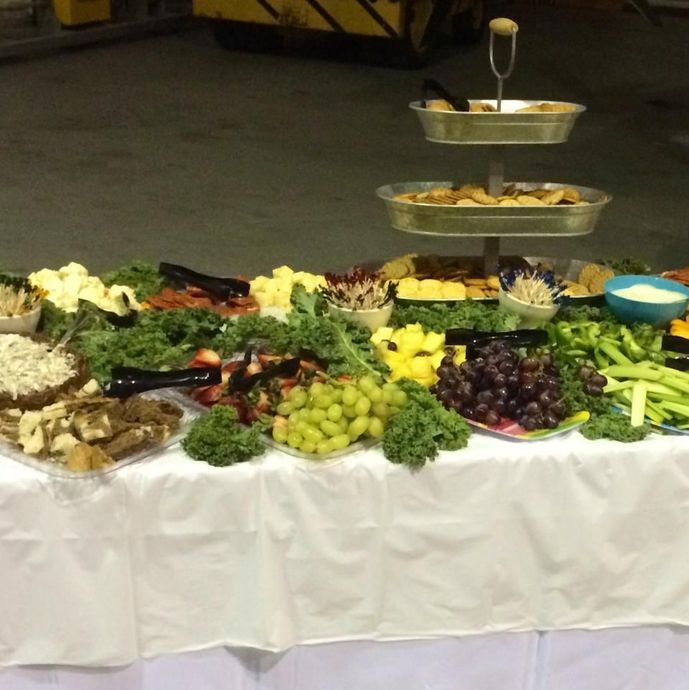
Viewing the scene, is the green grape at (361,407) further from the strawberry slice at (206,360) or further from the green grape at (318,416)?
the strawberry slice at (206,360)

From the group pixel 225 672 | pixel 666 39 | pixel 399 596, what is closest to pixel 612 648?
pixel 399 596

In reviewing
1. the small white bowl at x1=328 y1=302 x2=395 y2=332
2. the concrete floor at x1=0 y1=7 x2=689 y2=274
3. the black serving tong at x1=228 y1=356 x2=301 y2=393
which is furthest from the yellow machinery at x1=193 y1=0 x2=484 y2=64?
the black serving tong at x1=228 y1=356 x2=301 y2=393

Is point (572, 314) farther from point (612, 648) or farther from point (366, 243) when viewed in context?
point (366, 243)

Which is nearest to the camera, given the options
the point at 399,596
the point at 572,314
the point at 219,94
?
the point at 399,596

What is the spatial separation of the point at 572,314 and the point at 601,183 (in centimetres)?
518

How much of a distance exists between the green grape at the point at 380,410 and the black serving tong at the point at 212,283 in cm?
73

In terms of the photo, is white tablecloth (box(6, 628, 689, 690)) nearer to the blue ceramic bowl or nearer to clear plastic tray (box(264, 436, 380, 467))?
clear plastic tray (box(264, 436, 380, 467))

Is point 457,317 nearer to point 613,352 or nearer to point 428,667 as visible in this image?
point 613,352

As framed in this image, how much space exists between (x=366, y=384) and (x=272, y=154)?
611 cm

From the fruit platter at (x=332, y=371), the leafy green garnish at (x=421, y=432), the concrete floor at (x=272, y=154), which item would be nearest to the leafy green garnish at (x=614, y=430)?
the fruit platter at (x=332, y=371)

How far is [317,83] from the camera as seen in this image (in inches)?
393

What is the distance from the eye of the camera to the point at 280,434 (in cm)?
170

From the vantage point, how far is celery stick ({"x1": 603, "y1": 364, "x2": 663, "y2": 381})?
189 cm

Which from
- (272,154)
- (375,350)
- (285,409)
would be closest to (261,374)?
(285,409)
